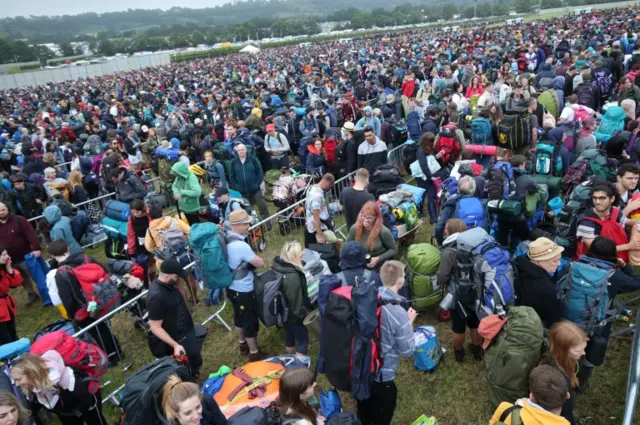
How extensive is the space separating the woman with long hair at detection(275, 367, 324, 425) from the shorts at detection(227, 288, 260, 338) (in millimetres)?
1988

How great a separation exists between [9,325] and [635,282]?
734cm

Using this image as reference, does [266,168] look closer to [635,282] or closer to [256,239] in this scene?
[256,239]

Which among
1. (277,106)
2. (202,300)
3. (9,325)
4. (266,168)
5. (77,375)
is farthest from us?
(277,106)

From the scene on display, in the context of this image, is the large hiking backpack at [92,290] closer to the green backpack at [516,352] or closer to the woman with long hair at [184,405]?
the woman with long hair at [184,405]

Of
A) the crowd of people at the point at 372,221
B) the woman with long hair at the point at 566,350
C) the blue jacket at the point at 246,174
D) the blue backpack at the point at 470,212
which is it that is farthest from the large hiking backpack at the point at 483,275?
the blue jacket at the point at 246,174

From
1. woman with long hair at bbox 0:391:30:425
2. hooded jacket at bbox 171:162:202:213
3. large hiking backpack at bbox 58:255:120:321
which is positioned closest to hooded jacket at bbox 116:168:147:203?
hooded jacket at bbox 171:162:202:213

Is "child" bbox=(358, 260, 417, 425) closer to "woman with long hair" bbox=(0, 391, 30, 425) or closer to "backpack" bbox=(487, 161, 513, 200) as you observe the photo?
"woman with long hair" bbox=(0, 391, 30, 425)

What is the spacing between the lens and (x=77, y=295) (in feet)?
15.6

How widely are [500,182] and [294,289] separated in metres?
3.29

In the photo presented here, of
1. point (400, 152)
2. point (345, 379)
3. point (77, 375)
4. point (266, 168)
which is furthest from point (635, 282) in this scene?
point (266, 168)

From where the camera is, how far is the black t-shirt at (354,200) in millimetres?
5875

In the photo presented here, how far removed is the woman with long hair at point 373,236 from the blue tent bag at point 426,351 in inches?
35.7

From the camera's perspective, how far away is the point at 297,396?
2922 mm

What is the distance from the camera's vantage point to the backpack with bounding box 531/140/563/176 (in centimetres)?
615
